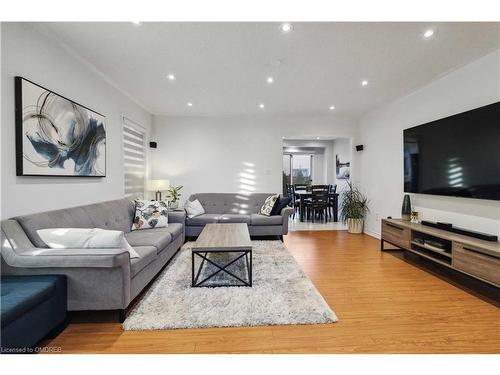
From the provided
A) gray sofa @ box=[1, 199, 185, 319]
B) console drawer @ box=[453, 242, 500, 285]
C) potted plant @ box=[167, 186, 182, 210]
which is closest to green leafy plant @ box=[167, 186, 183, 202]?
potted plant @ box=[167, 186, 182, 210]

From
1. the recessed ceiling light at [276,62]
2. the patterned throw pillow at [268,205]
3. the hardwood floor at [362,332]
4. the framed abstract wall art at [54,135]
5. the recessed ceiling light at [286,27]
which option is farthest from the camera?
the patterned throw pillow at [268,205]

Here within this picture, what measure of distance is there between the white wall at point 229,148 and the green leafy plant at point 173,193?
0.53ft

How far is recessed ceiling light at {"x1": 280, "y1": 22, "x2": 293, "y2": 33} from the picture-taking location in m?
2.28

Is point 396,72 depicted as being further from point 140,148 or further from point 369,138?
point 140,148

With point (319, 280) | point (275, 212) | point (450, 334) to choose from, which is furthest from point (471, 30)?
point (275, 212)

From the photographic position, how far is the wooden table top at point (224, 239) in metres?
2.56

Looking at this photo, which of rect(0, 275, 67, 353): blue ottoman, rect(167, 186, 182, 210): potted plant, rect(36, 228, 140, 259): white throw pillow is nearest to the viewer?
rect(0, 275, 67, 353): blue ottoman

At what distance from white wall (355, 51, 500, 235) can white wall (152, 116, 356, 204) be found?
101cm

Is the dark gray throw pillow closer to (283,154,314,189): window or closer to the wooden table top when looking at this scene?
the wooden table top

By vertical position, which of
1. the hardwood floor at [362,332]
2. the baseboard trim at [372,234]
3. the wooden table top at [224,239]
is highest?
the wooden table top at [224,239]

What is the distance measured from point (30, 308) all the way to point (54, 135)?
1.75 meters

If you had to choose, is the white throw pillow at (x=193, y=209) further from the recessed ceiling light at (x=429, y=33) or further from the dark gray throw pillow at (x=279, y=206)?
the recessed ceiling light at (x=429, y=33)

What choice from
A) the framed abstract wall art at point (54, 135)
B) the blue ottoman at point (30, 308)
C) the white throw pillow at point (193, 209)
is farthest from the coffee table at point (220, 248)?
the framed abstract wall art at point (54, 135)

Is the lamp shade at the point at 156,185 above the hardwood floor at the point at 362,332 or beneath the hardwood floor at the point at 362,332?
above
